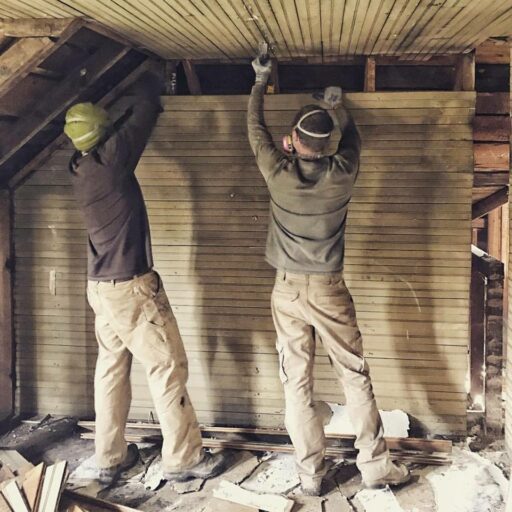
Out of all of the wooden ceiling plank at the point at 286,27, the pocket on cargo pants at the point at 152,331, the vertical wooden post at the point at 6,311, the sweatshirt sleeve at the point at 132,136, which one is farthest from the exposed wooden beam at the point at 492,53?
the vertical wooden post at the point at 6,311

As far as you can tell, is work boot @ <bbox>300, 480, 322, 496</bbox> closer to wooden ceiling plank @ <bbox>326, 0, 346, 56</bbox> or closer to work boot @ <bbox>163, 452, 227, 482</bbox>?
work boot @ <bbox>163, 452, 227, 482</bbox>

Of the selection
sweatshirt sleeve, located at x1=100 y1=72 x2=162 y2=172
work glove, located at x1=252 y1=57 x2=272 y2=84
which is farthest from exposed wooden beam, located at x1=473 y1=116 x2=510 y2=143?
sweatshirt sleeve, located at x1=100 y1=72 x2=162 y2=172

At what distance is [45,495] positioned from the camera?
8.99 feet

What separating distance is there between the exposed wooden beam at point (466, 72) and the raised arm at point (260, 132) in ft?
3.98

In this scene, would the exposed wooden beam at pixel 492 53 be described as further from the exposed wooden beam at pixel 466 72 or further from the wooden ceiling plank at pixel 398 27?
the wooden ceiling plank at pixel 398 27

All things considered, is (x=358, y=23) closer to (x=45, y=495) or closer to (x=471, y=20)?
(x=471, y=20)

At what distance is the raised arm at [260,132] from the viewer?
290 centimetres

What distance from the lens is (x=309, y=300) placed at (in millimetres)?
2953

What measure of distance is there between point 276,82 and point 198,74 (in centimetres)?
57

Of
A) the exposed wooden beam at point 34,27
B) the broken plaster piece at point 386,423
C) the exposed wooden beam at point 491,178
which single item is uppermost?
the exposed wooden beam at point 34,27

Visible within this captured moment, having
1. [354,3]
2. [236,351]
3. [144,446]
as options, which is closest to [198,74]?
[354,3]

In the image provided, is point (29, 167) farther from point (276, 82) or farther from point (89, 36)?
point (276, 82)

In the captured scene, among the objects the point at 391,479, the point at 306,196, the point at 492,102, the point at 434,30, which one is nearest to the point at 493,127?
the point at 492,102

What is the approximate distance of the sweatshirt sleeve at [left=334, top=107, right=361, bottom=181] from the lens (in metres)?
2.82
